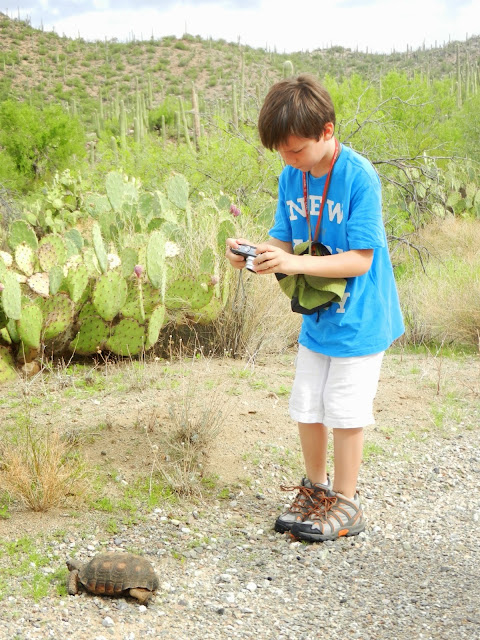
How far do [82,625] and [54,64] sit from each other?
136 ft

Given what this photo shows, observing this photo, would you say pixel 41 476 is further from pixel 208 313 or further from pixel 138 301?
pixel 208 313

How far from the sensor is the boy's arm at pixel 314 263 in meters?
2.54

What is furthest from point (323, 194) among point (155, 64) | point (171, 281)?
point (155, 64)

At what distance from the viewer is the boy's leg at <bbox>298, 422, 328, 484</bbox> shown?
302cm

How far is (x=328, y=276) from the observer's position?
8.72ft

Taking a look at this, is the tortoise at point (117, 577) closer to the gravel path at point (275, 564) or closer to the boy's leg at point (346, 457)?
the gravel path at point (275, 564)

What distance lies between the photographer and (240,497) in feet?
11.0

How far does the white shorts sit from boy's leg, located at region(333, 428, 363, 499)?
0.06 metres

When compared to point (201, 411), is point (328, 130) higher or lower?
higher

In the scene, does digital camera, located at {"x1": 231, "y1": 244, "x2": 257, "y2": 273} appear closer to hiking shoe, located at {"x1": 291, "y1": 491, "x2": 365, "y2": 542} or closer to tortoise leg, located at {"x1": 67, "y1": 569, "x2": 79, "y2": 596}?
hiking shoe, located at {"x1": 291, "y1": 491, "x2": 365, "y2": 542}

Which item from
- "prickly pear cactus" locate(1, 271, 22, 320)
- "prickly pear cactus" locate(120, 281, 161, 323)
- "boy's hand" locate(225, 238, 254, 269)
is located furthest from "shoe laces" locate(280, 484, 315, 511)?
"prickly pear cactus" locate(1, 271, 22, 320)

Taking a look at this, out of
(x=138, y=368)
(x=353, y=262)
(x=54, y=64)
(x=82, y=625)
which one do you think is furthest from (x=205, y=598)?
(x=54, y=64)

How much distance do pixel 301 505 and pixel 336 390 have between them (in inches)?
22.1

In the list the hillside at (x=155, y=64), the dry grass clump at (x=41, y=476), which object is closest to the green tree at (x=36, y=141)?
the dry grass clump at (x=41, y=476)
